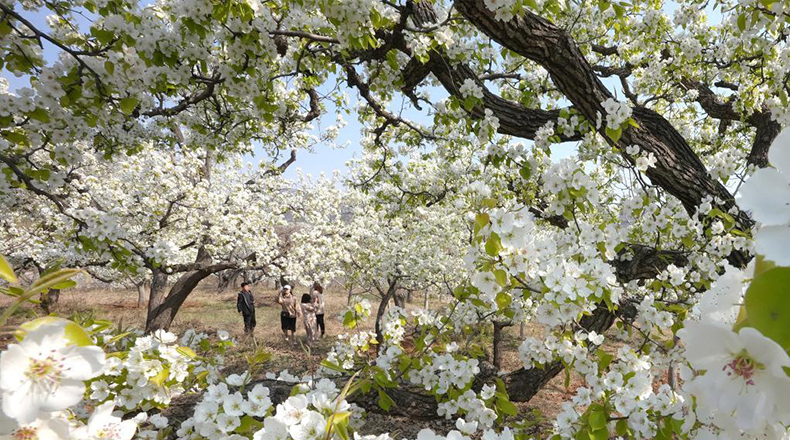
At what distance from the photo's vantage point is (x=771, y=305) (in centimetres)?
41

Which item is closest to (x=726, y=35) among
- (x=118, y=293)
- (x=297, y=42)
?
(x=297, y=42)

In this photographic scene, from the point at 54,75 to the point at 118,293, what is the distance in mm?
26033

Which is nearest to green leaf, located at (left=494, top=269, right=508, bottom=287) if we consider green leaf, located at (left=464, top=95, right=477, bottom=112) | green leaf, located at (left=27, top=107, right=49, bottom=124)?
green leaf, located at (left=464, top=95, right=477, bottom=112)

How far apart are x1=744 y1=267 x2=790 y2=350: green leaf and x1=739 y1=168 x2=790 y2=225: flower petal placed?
61 millimetres

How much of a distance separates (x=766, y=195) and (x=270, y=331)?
43.2 ft

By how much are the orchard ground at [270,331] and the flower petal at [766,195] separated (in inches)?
47.1

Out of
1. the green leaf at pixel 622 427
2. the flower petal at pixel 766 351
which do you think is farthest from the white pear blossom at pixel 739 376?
the green leaf at pixel 622 427

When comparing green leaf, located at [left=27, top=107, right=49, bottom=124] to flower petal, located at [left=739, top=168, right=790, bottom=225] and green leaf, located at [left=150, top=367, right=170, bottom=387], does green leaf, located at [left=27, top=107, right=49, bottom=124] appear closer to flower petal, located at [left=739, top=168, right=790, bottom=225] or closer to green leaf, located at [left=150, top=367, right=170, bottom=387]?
green leaf, located at [left=150, top=367, right=170, bottom=387]

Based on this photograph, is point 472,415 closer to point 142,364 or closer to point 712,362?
point 142,364

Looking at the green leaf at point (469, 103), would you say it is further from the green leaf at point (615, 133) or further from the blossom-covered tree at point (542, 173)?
the green leaf at point (615, 133)

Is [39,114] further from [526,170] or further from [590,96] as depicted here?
[590,96]

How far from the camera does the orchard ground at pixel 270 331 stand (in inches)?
206

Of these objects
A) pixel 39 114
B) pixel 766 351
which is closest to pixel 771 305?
pixel 766 351

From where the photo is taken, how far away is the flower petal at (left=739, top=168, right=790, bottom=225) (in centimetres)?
41
